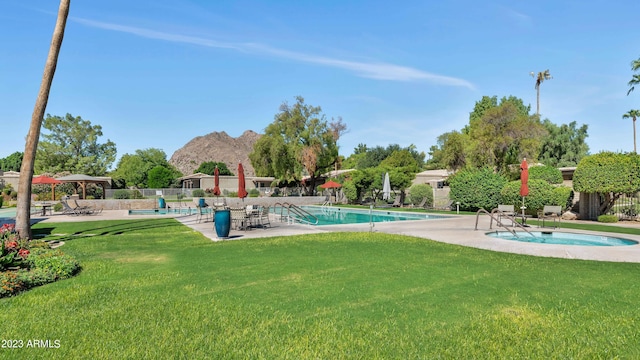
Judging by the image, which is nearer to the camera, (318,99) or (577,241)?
(577,241)

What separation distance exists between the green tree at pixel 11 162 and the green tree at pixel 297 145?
252 feet

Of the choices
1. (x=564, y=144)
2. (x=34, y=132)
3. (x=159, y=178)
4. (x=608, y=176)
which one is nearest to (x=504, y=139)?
(x=608, y=176)

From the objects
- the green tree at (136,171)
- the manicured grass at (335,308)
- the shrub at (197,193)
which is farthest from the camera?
the green tree at (136,171)

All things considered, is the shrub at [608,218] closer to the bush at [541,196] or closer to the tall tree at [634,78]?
the bush at [541,196]

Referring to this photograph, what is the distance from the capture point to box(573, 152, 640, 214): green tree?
1614cm

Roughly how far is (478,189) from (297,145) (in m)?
23.0

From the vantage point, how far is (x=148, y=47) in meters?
21.0

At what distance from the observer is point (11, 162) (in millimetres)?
89312

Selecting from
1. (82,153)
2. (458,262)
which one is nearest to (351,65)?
(458,262)

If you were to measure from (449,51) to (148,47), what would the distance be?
1711 cm

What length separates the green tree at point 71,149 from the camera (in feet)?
170

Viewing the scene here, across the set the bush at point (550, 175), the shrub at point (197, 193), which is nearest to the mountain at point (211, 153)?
the shrub at point (197, 193)

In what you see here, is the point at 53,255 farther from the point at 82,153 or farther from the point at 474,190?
the point at 82,153

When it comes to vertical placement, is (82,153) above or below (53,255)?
above
